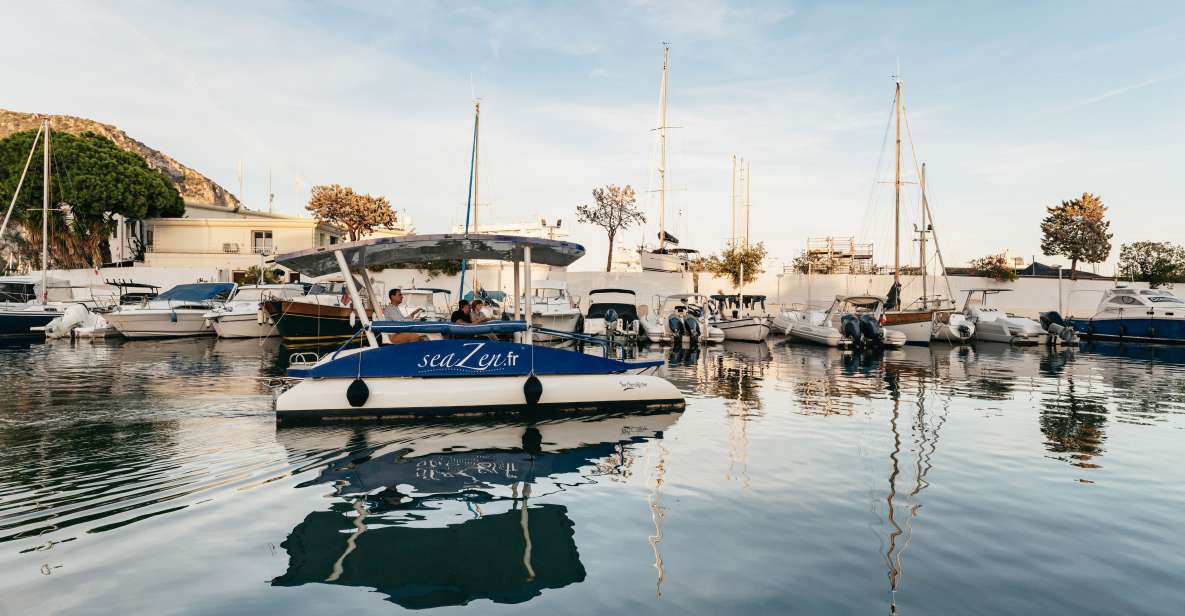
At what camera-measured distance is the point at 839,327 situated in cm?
3023

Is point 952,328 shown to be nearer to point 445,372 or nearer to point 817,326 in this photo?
point 817,326

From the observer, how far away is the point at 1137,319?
3209cm

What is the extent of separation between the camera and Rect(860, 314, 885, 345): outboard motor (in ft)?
89.2

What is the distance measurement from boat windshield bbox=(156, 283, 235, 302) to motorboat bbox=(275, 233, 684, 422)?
81.4 ft

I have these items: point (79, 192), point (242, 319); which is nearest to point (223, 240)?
point (79, 192)

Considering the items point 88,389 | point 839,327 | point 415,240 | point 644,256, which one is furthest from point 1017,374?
point 644,256

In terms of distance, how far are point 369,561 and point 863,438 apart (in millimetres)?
7183

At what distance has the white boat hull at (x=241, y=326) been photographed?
89.8 feet

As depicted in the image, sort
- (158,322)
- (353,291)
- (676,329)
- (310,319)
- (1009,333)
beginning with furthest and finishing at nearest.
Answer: (1009,333), (676,329), (158,322), (310,319), (353,291)

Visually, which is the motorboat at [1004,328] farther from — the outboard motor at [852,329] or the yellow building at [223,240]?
the yellow building at [223,240]

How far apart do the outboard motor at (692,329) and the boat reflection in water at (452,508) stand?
18.3 metres

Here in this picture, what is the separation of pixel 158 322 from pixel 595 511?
91.2ft

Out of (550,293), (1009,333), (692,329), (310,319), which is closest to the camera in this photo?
(310,319)

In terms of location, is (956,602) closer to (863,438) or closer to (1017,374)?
(863,438)
